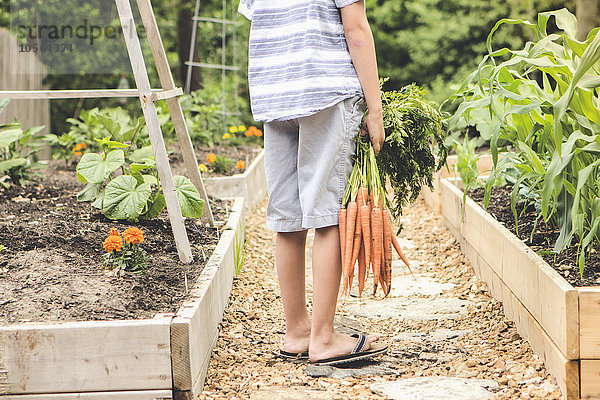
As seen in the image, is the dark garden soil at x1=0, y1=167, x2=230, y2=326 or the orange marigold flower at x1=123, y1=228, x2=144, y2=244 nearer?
the dark garden soil at x1=0, y1=167, x2=230, y2=326

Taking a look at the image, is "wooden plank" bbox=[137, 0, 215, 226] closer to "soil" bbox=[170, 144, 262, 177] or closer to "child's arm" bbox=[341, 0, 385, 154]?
"child's arm" bbox=[341, 0, 385, 154]

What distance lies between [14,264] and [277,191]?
3.62 ft

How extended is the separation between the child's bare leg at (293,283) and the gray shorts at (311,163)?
6 centimetres

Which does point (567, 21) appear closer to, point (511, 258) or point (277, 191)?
point (511, 258)

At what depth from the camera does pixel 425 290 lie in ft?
11.8

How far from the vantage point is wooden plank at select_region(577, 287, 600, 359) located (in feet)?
6.85

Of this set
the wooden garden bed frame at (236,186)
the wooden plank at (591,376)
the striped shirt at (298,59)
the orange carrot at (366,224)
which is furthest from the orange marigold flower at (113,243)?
the wooden garden bed frame at (236,186)

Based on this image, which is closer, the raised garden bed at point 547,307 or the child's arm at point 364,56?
the raised garden bed at point 547,307

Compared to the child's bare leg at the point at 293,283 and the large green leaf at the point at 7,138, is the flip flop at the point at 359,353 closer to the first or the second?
the child's bare leg at the point at 293,283

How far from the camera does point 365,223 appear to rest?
2.38m

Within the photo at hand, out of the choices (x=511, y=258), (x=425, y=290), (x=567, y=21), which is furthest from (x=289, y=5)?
(x=425, y=290)

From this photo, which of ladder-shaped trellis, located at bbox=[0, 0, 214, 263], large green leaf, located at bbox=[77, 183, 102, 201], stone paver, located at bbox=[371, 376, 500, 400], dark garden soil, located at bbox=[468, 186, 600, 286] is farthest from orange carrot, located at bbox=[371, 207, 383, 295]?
large green leaf, located at bbox=[77, 183, 102, 201]

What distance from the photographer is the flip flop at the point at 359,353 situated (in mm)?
2459

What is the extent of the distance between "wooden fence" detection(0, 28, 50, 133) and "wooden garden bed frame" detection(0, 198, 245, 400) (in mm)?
4513
